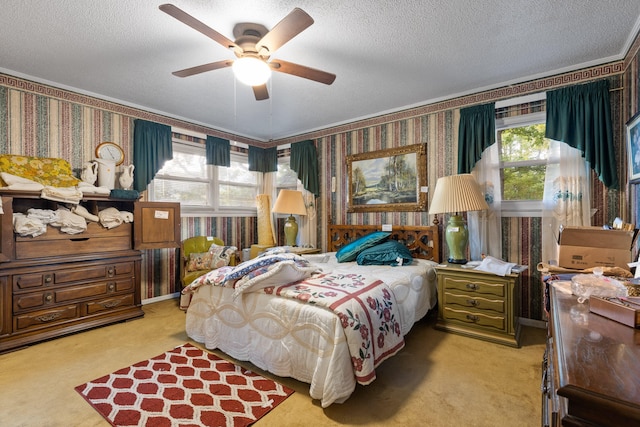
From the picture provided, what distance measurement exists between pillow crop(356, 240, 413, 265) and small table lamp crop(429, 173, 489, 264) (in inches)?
19.1

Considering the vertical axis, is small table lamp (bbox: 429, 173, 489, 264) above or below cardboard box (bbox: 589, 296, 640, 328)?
above

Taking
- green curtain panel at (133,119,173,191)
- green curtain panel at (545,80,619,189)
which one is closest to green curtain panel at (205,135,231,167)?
green curtain panel at (133,119,173,191)

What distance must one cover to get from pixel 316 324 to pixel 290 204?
2.60m

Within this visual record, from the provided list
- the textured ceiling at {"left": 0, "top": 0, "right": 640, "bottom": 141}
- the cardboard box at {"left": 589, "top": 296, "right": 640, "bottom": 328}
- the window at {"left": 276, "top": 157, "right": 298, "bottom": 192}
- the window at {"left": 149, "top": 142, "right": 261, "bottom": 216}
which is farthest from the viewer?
the window at {"left": 276, "top": 157, "right": 298, "bottom": 192}

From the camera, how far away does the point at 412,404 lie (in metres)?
1.86

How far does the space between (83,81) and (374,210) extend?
361 cm

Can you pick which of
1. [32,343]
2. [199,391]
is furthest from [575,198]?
[32,343]

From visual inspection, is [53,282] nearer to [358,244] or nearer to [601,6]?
[358,244]

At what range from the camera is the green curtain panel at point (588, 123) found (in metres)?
2.63

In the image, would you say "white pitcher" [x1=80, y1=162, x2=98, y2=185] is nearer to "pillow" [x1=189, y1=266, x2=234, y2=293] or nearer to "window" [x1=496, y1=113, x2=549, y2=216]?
"pillow" [x1=189, y1=266, x2=234, y2=293]

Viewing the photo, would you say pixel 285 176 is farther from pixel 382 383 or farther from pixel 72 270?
pixel 382 383

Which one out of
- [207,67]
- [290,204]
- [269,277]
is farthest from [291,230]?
[207,67]

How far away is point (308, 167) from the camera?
15.4ft

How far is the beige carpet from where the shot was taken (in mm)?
1735
